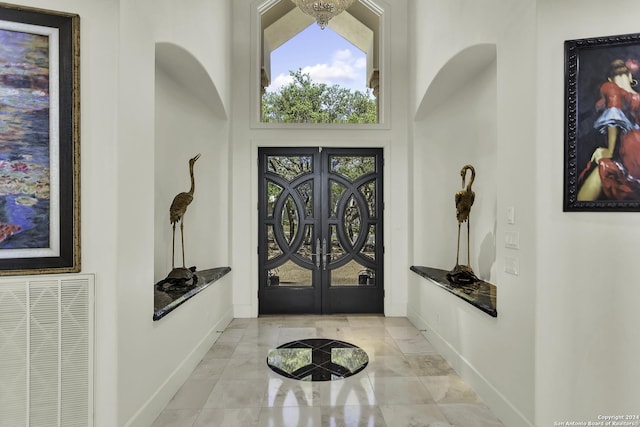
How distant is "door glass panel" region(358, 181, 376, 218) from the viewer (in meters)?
5.32

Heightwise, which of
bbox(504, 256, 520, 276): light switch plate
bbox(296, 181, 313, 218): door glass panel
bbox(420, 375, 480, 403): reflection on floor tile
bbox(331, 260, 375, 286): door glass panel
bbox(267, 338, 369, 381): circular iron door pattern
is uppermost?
bbox(296, 181, 313, 218): door glass panel

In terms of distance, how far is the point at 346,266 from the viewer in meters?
5.31

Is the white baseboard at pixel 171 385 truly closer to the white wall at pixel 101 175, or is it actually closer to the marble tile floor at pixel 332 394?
the marble tile floor at pixel 332 394

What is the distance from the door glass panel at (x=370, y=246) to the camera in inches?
209

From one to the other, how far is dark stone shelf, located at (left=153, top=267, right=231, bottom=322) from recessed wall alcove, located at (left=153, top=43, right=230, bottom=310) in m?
0.32

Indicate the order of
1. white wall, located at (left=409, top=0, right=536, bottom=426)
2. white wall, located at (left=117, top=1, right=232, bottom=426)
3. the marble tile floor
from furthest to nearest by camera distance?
the marble tile floor
white wall, located at (left=409, top=0, right=536, bottom=426)
white wall, located at (left=117, top=1, right=232, bottom=426)

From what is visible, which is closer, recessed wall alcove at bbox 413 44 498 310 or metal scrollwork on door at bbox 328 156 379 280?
recessed wall alcove at bbox 413 44 498 310

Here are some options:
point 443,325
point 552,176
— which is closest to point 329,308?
point 443,325

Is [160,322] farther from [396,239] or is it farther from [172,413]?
[396,239]

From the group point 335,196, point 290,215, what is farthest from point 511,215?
point 290,215

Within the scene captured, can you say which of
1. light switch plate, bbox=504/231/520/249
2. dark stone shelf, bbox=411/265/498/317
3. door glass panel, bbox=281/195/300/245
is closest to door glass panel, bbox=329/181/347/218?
door glass panel, bbox=281/195/300/245

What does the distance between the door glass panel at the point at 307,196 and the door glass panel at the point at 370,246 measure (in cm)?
88

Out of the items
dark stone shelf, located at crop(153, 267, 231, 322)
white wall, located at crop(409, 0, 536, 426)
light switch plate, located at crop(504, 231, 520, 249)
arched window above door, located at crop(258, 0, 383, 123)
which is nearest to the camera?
white wall, located at crop(409, 0, 536, 426)

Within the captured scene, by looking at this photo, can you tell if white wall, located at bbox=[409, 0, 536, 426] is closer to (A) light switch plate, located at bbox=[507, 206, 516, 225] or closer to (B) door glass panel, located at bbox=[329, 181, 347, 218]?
(A) light switch plate, located at bbox=[507, 206, 516, 225]
